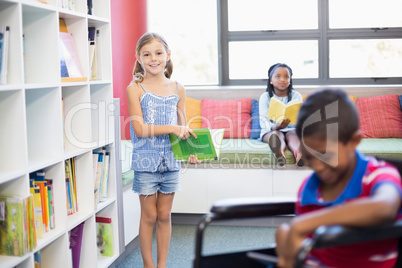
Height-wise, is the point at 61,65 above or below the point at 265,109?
above

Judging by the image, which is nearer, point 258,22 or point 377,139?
point 377,139

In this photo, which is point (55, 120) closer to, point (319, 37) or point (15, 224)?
point (15, 224)

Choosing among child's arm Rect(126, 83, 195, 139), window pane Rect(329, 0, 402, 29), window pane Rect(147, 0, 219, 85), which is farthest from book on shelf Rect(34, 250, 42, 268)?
window pane Rect(329, 0, 402, 29)

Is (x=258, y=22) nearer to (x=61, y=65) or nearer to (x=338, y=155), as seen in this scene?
(x=61, y=65)

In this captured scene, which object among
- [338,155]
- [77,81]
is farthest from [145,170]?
[338,155]

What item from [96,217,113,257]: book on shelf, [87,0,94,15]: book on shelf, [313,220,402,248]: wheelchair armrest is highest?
[87,0,94,15]: book on shelf

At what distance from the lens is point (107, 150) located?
105 inches

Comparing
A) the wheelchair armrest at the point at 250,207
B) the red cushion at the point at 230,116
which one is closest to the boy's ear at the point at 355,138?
the wheelchair armrest at the point at 250,207

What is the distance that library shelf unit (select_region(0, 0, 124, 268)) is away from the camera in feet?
6.03

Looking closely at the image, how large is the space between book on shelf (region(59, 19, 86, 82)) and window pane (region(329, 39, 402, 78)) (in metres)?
2.73

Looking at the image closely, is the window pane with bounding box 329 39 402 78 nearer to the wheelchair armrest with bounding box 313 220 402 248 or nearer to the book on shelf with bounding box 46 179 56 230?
the book on shelf with bounding box 46 179 56 230

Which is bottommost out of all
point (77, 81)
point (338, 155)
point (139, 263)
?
point (139, 263)

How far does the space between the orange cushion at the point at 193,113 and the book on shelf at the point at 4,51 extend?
2288 millimetres

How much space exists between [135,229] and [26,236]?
1.23 meters
